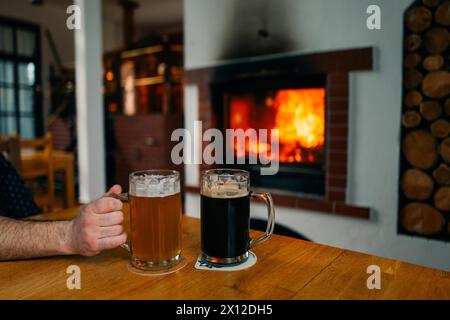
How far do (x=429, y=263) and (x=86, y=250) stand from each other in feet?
6.01

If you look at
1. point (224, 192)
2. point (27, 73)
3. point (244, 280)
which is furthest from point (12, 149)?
point (27, 73)

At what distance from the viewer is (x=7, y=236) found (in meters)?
0.75

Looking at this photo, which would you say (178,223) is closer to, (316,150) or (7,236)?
(7,236)

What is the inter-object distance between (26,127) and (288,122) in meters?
4.88

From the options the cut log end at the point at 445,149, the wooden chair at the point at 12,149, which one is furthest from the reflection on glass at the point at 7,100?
the cut log end at the point at 445,149

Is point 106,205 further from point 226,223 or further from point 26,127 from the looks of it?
point 26,127

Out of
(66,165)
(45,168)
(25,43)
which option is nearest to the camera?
(45,168)

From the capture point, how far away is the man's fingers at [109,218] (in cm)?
71

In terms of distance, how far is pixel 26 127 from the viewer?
18.8ft

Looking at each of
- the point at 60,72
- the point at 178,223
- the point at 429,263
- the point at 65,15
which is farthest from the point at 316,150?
the point at 65,15

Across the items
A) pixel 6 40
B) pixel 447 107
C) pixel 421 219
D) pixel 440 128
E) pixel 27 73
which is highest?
pixel 6 40

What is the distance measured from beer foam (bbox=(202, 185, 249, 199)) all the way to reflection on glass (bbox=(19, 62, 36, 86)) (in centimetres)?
595

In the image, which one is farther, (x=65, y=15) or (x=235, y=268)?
(x=65, y=15)
